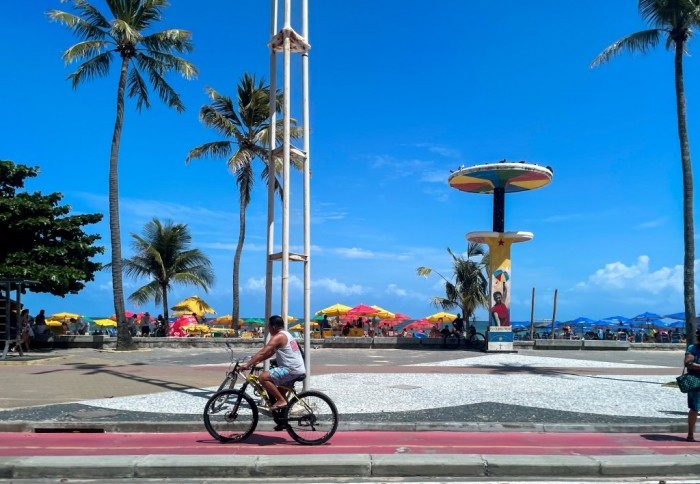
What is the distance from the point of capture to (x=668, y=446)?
864 cm

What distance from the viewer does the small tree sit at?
22.3 meters

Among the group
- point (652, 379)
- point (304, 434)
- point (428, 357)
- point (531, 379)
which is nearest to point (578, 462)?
point (304, 434)

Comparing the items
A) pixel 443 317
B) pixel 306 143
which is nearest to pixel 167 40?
pixel 306 143

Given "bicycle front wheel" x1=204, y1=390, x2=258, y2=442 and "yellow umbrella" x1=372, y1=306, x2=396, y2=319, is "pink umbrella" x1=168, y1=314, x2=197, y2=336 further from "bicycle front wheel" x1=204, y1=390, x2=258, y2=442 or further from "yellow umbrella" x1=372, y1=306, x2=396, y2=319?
"bicycle front wheel" x1=204, y1=390, x2=258, y2=442

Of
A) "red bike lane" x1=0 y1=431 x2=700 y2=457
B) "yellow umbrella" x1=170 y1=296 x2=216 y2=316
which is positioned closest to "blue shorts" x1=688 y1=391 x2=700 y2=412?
"red bike lane" x1=0 y1=431 x2=700 y2=457

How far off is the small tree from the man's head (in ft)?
54.0

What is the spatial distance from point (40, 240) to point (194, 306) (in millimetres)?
18196

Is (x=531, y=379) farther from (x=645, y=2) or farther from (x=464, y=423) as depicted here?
(x=645, y=2)

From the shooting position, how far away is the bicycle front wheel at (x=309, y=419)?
827 cm

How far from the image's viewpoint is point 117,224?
80.3 ft

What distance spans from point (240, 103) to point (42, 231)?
12334 millimetres

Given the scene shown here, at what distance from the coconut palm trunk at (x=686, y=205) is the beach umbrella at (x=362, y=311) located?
23.7m

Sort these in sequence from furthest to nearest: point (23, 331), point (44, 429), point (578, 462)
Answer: point (23, 331), point (44, 429), point (578, 462)

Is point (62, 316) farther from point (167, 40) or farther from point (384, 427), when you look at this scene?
point (384, 427)
